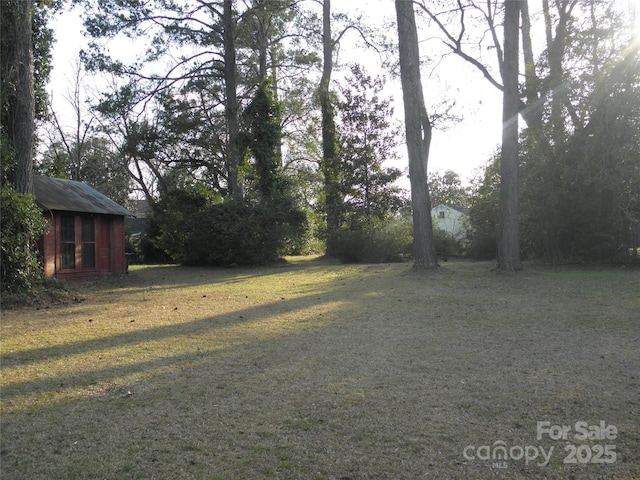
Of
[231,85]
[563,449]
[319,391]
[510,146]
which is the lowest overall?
[563,449]

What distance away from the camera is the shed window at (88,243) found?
15.7 meters

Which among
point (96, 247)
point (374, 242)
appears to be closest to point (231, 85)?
point (374, 242)

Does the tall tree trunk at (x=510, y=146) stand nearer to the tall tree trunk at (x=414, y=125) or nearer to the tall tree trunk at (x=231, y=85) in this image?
the tall tree trunk at (x=414, y=125)

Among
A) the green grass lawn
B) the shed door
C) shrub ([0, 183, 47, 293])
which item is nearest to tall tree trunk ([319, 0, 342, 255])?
the shed door

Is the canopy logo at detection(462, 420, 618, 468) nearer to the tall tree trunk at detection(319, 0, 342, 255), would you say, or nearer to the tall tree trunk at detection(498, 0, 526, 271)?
the tall tree trunk at detection(498, 0, 526, 271)

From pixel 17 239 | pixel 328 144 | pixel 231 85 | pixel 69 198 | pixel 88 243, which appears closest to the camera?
pixel 17 239

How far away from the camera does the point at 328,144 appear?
26688 millimetres

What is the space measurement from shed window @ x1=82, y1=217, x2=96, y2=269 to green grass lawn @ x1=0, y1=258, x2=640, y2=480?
6.88 metres

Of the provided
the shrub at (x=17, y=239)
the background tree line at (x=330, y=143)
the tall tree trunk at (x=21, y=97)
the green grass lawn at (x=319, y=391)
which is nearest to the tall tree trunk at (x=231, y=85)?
the background tree line at (x=330, y=143)

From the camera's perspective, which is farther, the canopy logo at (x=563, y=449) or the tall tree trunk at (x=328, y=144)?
the tall tree trunk at (x=328, y=144)

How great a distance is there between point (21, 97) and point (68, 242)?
4.78 m

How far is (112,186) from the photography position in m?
40.7

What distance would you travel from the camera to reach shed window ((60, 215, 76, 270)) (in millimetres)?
14848

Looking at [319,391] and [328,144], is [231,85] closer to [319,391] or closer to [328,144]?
[328,144]
